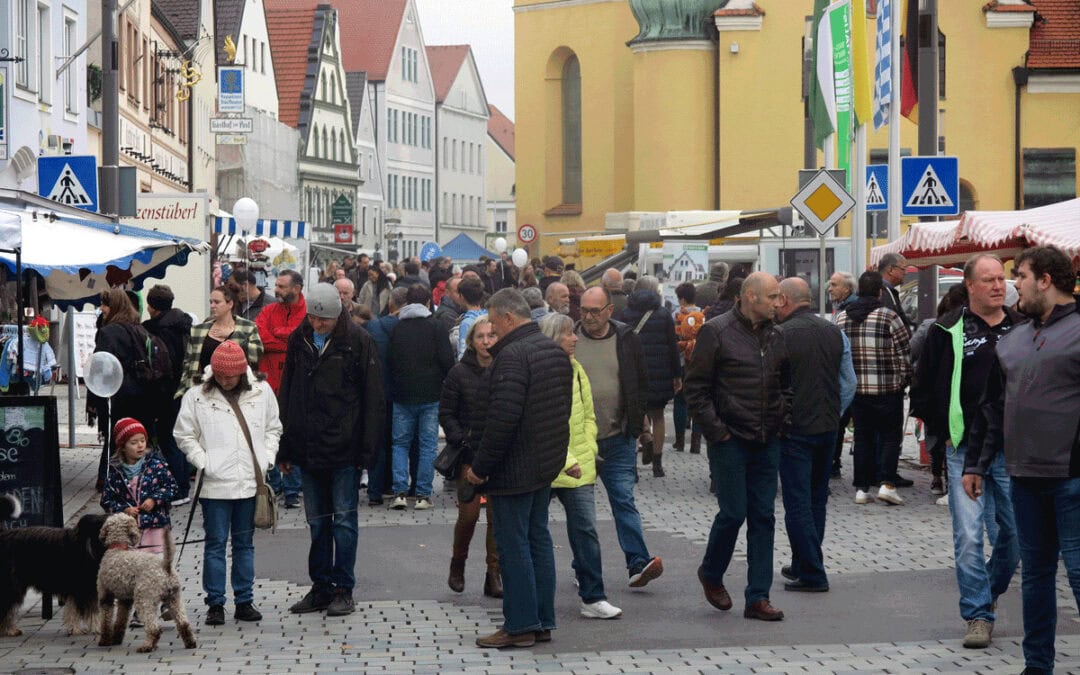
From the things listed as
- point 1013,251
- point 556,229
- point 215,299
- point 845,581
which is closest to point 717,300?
point 1013,251

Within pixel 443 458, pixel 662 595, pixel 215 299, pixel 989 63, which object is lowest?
pixel 662 595

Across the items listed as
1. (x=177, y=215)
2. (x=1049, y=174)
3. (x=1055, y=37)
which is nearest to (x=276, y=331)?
(x=177, y=215)

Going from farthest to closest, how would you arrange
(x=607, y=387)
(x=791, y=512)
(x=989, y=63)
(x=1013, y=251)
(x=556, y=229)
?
1. (x=556, y=229)
2. (x=989, y=63)
3. (x=1013, y=251)
4. (x=607, y=387)
5. (x=791, y=512)

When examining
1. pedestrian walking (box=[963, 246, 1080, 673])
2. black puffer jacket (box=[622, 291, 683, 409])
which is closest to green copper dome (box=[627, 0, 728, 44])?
black puffer jacket (box=[622, 291, 683, 409])

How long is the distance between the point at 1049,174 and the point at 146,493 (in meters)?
47.4

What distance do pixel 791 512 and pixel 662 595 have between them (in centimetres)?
93

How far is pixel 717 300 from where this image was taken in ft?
63.9

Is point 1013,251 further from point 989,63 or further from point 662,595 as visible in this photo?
point 989,63

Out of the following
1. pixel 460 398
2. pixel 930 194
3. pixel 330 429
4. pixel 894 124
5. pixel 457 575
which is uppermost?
pixel 894 124

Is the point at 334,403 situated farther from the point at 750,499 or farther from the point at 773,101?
the point at 773,101

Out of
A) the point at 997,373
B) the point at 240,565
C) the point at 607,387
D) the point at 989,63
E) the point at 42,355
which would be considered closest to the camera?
the point at 997,373

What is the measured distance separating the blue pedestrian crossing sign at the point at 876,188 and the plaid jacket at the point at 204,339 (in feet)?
40.4

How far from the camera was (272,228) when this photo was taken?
3800cm

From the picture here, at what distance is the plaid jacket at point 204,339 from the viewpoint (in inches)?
550
